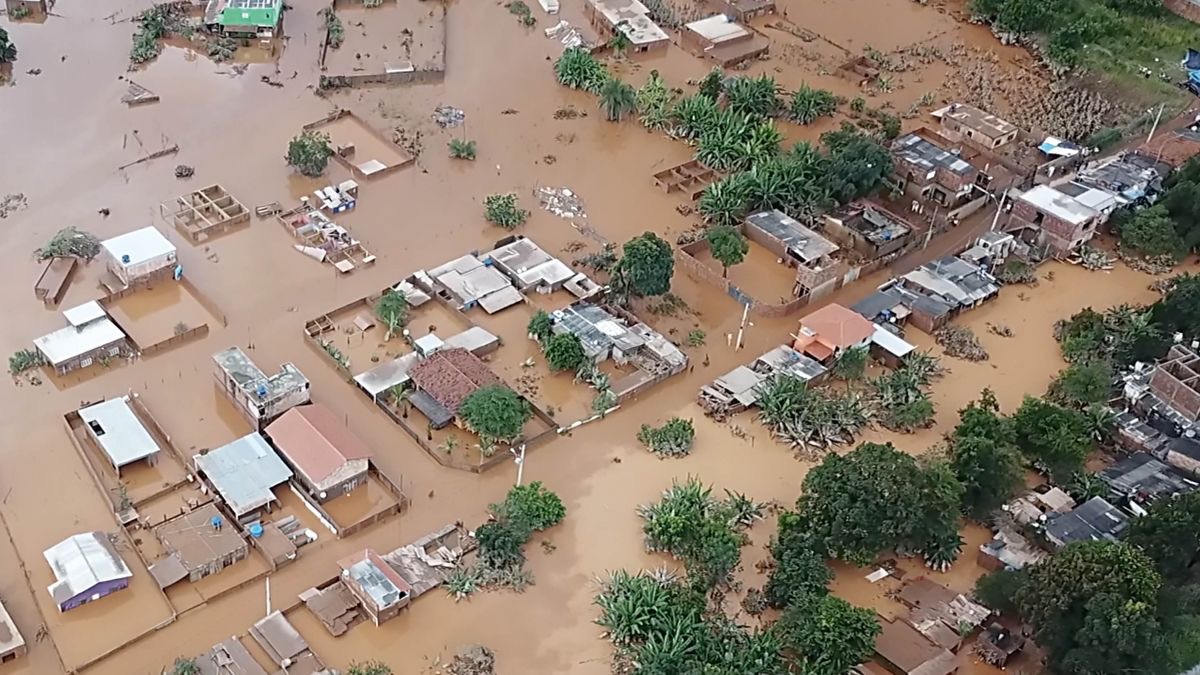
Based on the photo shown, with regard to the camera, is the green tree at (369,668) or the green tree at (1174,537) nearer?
the green tree at (369,668)

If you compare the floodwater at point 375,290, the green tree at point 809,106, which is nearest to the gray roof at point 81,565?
the floodwater at point 375,290

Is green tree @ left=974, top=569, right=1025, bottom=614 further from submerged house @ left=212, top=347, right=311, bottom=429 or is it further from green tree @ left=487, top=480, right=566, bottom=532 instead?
submerged house @ left=212, top=347, right=311, bottom=429

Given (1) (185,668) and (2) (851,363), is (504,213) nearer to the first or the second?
(2) (851,363)

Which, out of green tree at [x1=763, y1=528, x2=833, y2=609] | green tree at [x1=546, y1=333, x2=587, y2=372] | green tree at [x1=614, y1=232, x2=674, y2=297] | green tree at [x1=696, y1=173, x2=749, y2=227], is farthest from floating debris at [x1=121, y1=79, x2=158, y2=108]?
green tree at [x1=763, y1=528, x2=833, y2=609]

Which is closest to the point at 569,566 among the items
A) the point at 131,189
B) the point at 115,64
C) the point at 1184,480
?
the point at 1184,480

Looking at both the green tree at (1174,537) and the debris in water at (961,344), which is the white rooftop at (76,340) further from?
the green tree at (1174,537)
